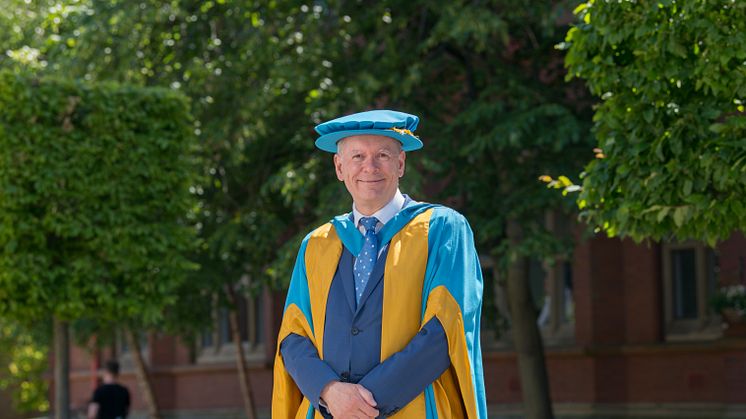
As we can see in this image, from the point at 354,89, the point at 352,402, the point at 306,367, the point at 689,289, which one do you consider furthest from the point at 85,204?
the point at 689,289

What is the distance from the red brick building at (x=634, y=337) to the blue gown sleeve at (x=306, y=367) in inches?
471

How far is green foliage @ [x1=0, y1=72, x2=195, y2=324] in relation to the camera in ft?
38.8

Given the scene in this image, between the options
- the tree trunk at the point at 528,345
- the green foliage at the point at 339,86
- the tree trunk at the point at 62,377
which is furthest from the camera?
the tree trunk at the point at 528,345

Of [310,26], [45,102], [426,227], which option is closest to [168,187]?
[45,102]

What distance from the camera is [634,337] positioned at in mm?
18672

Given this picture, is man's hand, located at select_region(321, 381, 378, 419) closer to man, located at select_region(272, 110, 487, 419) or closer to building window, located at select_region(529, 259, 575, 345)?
man, located at select_region(272, 110, 487, 419)

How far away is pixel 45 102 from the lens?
12086 millimetres

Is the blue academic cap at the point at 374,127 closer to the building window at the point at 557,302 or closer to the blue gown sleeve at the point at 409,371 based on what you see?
the blue gown sleeve at the point at 409,371

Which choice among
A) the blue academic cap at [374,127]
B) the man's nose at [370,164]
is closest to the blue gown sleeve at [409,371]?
the man's nose at [370,164]

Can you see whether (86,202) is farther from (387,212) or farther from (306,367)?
(306,367)

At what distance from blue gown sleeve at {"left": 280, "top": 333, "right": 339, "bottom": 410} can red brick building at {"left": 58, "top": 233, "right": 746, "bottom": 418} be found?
1197 cm

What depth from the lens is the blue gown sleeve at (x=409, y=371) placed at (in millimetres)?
4656

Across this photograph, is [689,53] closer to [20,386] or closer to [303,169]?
[303,169]

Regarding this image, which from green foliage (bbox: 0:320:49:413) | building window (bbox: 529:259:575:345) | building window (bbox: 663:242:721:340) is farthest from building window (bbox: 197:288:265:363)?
building window (bbox: 663:242:721:340)
